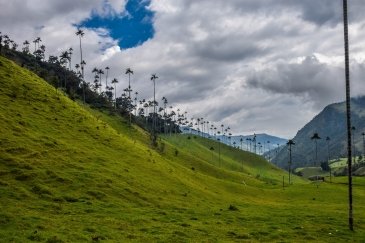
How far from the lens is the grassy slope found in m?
43.8

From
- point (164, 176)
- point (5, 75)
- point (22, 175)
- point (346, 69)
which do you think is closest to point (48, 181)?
point (22, 175)

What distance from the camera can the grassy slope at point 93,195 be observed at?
43.8 meters

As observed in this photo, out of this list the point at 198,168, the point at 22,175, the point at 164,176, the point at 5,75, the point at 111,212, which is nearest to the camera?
the point at 111,212

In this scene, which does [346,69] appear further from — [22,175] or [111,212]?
[22,175]

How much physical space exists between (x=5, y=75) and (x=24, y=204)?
Answer: 61082 mm

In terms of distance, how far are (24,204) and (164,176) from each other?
39467 mm

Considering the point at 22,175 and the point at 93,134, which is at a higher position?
the point at 93,134

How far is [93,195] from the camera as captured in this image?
6025 centimetres

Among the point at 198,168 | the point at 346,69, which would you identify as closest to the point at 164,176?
the point at 346,69

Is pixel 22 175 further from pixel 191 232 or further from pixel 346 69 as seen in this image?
pixel 346 69

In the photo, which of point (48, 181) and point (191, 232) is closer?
point (191, 232)

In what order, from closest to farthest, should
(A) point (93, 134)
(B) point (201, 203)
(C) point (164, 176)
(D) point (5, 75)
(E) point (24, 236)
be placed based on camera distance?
(E) point (24, 236), (B) point (201, 203), (C) point (164, 176), (A) point (93, 134), (D) point (5, 75)

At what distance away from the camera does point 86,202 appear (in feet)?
184

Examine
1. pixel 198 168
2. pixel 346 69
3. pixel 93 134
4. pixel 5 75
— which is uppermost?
pixel 5 75
